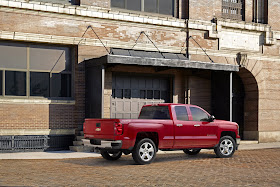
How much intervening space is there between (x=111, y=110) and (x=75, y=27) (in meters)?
3.77

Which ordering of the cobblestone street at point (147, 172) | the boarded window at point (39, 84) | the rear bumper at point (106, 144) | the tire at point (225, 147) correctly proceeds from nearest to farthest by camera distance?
the cobblestone street at point (147, 172), the rear bumper at point (106, 144), the tire at point (225, 147), the boarded window at point (39, 84)

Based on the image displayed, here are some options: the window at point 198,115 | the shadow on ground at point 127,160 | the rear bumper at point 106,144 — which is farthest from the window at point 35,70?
the window at point 198,115

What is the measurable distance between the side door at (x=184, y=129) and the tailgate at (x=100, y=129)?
2.18 metres

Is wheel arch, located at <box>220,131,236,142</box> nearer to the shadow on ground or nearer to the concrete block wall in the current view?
the shadow on ground

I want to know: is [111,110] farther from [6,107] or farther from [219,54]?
[219,54]

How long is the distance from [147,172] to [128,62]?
684 centimetres

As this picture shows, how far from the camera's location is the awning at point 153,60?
16.8 metres

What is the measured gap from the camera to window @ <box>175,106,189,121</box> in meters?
13.8

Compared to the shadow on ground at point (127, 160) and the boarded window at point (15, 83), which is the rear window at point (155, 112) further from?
the boarded window at point (15, 83)

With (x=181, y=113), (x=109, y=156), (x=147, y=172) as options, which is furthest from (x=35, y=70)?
(x=147, y=172)

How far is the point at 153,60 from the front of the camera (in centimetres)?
1756

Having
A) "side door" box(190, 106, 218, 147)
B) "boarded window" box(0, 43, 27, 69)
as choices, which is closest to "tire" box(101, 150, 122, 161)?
"side door" box(190, 106, 218, 147)

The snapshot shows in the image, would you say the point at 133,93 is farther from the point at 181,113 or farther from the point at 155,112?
the point at 181,113

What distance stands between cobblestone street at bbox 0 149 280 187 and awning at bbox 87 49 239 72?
401 centimetres
